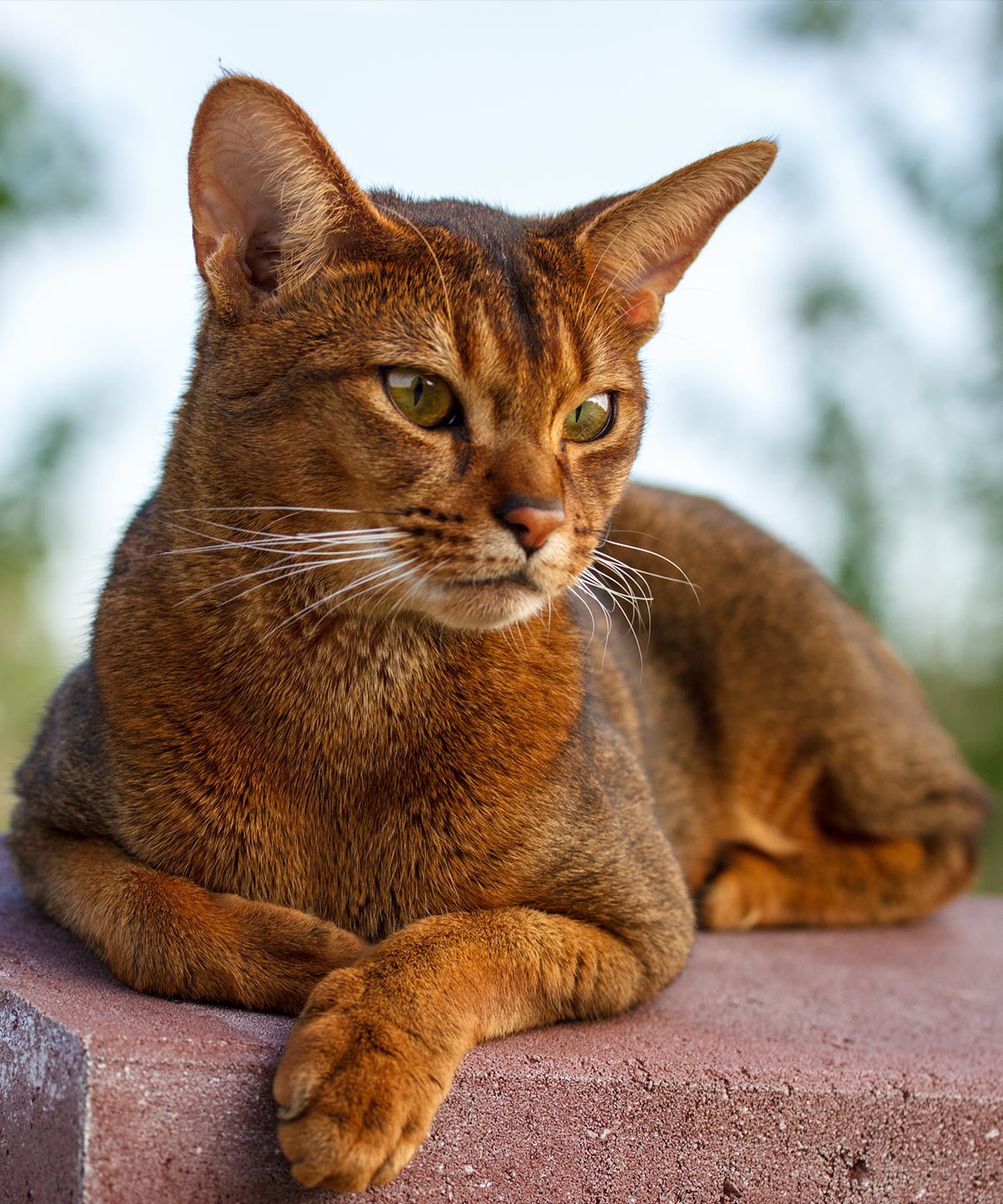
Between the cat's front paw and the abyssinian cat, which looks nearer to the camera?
the cat's front paw

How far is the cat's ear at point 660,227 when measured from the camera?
238 cm

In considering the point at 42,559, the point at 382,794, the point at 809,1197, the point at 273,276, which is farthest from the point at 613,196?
the point at 42,559

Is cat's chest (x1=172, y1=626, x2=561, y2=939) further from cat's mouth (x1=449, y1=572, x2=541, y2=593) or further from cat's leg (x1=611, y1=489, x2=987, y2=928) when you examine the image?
cat's leg (x1=611, y1=489, x2=987, y2=928)

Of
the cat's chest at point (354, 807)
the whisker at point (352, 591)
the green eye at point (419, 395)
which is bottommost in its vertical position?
the cat's chest at point (354, 807)

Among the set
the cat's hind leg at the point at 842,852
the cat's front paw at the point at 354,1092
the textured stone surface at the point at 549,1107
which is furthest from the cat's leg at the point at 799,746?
the cat's front paw at the point at 354,1092

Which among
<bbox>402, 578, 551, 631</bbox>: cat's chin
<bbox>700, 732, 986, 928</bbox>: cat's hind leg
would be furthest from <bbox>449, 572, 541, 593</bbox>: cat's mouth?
<bbox>700, 732, 986, 928</bbox>: cat's hind leg

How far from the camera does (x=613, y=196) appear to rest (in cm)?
256

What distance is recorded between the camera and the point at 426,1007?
6.06ft

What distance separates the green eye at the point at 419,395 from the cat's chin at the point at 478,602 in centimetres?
28

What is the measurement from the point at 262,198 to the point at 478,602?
2.65ft

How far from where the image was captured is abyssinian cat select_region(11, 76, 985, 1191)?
6.37 ft

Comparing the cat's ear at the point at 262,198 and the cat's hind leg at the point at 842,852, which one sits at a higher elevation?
the cat's ear at the point at 262,198

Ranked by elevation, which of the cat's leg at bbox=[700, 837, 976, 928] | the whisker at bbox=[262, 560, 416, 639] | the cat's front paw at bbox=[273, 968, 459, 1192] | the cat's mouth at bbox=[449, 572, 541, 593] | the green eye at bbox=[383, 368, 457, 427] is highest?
the green eye at bbox=[383, 368, 457, 427]

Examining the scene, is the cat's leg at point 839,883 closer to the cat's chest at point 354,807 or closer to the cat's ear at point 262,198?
the cat's chest at point 354,807
